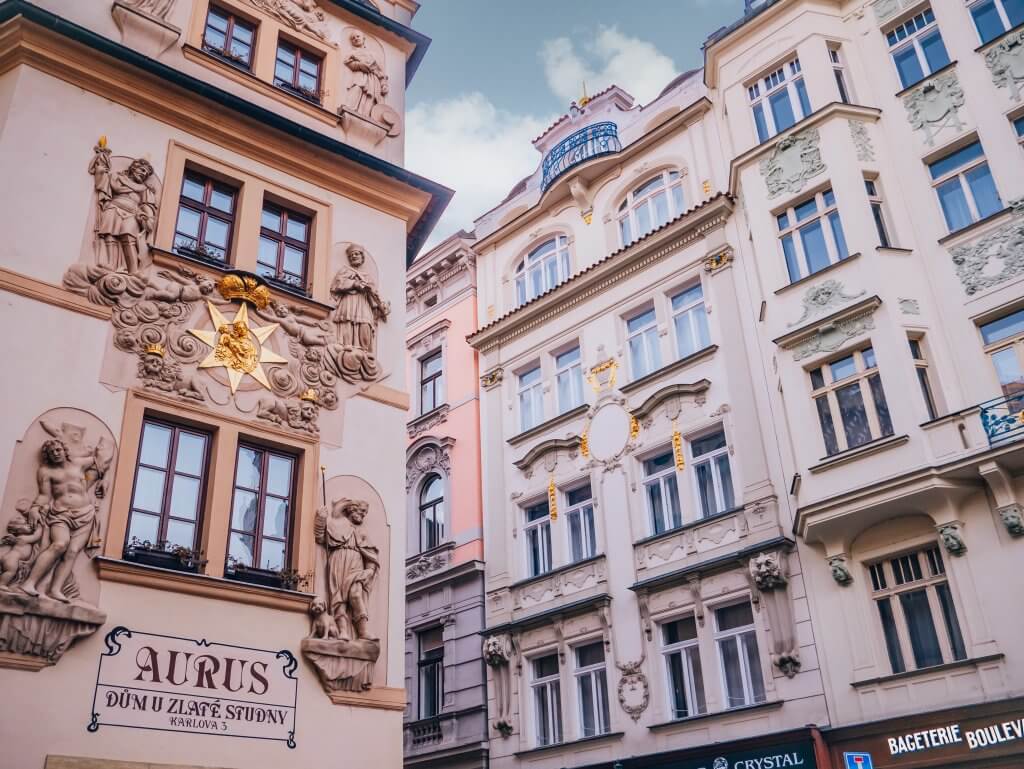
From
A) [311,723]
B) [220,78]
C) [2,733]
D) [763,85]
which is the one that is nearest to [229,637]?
[311,723]

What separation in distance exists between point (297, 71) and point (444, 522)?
14269 mm

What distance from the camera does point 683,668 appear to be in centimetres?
2011

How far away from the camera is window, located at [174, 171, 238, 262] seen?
43.8 feet

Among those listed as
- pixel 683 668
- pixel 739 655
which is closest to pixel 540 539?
pixel 683 668

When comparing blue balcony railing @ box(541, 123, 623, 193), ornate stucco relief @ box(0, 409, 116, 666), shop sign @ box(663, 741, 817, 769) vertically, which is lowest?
shop sign @ box(663, 741, 817, 769)

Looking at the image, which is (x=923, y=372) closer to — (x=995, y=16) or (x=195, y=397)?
(x=995, y=16)

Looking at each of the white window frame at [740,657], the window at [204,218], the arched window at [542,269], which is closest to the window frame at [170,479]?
the window at [204,218]

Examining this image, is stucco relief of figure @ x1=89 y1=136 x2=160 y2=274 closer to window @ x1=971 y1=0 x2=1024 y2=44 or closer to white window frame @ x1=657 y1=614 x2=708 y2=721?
white window frame @ x1=657 y1=614 x2=708 y2=721

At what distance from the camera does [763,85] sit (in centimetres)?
2239

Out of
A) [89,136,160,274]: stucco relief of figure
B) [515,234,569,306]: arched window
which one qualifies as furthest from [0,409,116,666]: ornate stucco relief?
[515,234,569,306]: arched window

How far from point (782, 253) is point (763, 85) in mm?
4658

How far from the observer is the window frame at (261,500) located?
1194 centimetres

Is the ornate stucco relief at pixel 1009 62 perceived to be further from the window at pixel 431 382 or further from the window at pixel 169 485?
the window at pixel 431 382

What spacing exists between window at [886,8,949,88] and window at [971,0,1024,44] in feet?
2.46
